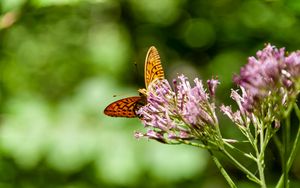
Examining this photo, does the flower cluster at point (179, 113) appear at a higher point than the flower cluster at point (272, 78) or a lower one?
lower

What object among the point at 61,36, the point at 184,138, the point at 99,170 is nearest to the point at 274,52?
the point at 184,138

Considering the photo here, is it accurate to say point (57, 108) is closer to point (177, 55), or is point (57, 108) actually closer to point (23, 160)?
point (23, 160)

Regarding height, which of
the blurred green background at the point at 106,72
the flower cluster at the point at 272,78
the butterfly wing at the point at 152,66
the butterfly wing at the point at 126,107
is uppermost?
the flower cluster at the point at 272,78

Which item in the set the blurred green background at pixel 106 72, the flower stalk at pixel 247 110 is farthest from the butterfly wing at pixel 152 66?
the blurred green background at pixel 106 72

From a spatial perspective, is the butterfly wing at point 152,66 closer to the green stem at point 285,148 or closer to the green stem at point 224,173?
the green stem at point 224,173

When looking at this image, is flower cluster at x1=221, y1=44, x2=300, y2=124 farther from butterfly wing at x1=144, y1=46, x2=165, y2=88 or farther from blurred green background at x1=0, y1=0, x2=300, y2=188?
blurred green background at x1=0, y1=0, x2=300, y2=188

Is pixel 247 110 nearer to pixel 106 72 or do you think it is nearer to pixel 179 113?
pixel 179 113

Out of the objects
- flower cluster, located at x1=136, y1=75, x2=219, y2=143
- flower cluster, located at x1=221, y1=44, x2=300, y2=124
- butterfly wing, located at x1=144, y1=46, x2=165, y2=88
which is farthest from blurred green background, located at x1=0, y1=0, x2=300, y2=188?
flower cluster, located at x1=221, y1=44, x2=300, y2=124
